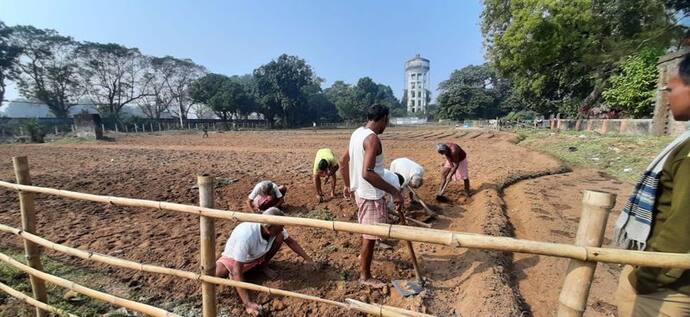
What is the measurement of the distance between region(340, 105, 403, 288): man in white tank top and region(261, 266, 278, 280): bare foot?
0.99m

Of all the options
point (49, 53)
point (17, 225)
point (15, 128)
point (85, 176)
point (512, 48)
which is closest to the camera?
point (17, 225)

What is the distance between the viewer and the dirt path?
10.0 ft

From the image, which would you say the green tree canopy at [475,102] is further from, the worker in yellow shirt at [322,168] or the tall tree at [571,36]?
the worker in yellow shirt at [322,168]

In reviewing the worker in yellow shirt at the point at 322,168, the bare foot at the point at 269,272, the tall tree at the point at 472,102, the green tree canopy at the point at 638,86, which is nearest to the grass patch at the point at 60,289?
the bare foot at the point at 269,272

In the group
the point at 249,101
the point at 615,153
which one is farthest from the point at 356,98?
the point at 615,153

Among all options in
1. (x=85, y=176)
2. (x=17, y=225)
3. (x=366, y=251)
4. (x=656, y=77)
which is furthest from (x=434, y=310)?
(x=656, y=77)

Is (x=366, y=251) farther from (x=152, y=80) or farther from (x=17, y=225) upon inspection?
(x=152, y=80)

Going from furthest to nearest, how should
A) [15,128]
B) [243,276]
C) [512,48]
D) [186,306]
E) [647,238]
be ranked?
[15,128], [512,48], [243,276], [186,306], [647,238]

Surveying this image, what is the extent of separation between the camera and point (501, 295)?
2943 millimetres

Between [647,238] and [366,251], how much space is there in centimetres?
218

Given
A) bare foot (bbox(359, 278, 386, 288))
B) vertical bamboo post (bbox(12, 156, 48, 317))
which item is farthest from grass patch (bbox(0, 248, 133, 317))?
bare foot (bbox(359, 278, 386, 288))

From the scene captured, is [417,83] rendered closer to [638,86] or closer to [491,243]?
[638,86]

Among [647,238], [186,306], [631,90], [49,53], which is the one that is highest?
[49,53]

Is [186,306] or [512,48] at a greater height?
[512,48]
